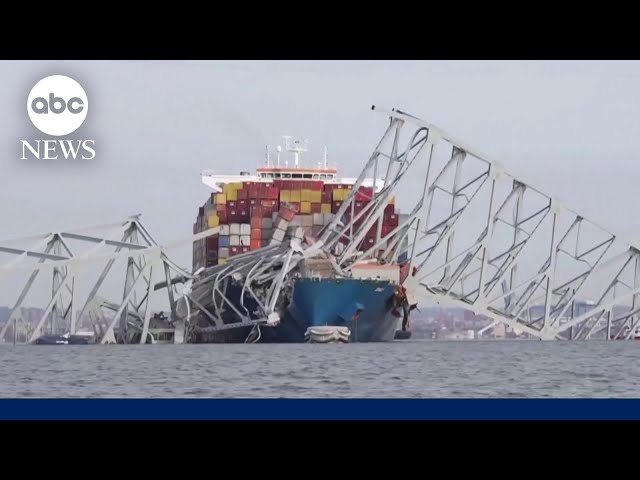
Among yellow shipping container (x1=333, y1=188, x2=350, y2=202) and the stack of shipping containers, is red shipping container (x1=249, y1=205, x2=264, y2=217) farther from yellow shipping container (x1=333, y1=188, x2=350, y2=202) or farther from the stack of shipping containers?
yellow shipping container (x1=333, y1=188, x2=350, y2=202)

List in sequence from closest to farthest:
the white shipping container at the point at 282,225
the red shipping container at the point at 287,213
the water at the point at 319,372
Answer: the water at the point at 319,372 < the white shipping container at the point at 282,225 < the red shipping container at the point at 287,213

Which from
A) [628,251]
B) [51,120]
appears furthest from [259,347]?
[51,120]

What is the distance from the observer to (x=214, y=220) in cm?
7206

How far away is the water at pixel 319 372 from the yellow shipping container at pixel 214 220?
39.1 feet

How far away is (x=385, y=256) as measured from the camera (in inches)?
2665

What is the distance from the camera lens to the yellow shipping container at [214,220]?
236ft

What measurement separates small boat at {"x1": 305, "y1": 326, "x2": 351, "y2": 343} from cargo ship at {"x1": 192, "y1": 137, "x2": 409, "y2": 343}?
8 cm

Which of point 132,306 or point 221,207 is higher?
point 221,207

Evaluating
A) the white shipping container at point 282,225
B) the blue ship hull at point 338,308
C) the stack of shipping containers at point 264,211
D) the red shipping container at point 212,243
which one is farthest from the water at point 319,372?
the red shipping container at point 212,243

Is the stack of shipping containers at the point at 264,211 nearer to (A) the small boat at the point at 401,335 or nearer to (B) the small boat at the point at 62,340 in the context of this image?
(A) the small boat at the point at 401,335

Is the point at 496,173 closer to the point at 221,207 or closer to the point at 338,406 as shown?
the point at 221,207

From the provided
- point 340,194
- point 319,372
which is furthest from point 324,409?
point 340,194

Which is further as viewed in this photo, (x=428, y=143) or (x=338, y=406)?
(x=428, y=143)

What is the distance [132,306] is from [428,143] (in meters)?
14.8
